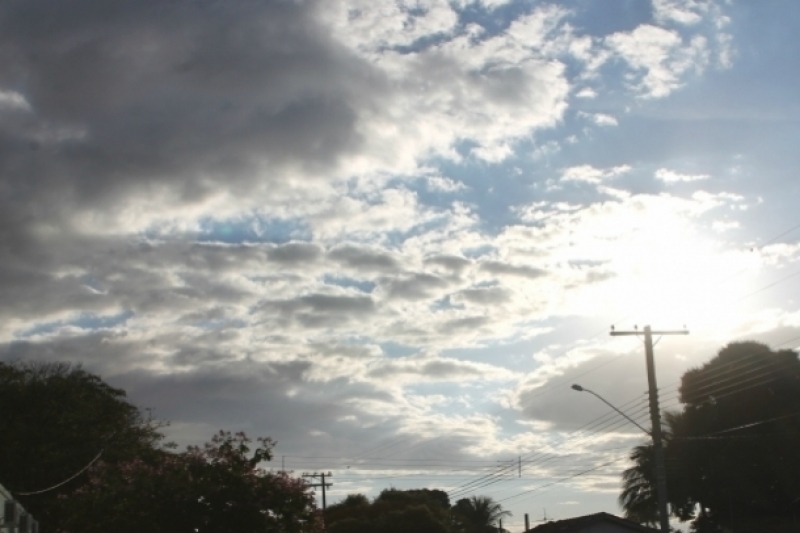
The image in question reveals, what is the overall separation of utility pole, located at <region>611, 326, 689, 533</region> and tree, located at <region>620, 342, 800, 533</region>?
16.6 meters

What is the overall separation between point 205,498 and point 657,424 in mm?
16628

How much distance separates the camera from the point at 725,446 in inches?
2126

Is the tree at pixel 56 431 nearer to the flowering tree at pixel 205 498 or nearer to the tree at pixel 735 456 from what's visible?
the flowering tree at pixel 205 498

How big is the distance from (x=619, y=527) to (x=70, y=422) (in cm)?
3228

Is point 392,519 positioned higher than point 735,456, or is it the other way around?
point 735,456

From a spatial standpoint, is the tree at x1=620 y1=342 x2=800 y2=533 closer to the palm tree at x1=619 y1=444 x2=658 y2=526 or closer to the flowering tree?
the palm tree at x1=619 y1=444 x2=658 y2=526

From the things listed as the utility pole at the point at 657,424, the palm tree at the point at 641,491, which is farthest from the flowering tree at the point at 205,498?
the palm tree at the point at 641,491

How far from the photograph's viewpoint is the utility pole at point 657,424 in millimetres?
33469

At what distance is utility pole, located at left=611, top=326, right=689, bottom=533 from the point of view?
33.5 metres

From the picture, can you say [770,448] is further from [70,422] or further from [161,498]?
[70,422]

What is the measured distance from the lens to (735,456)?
53.7 metres

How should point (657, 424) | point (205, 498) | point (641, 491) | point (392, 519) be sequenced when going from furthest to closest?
point (392, 519), point (641, 491), point (657, 424), point (205, 498)

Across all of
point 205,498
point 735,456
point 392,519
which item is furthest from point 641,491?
point 205,498

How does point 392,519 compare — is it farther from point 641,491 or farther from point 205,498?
point 205,498
